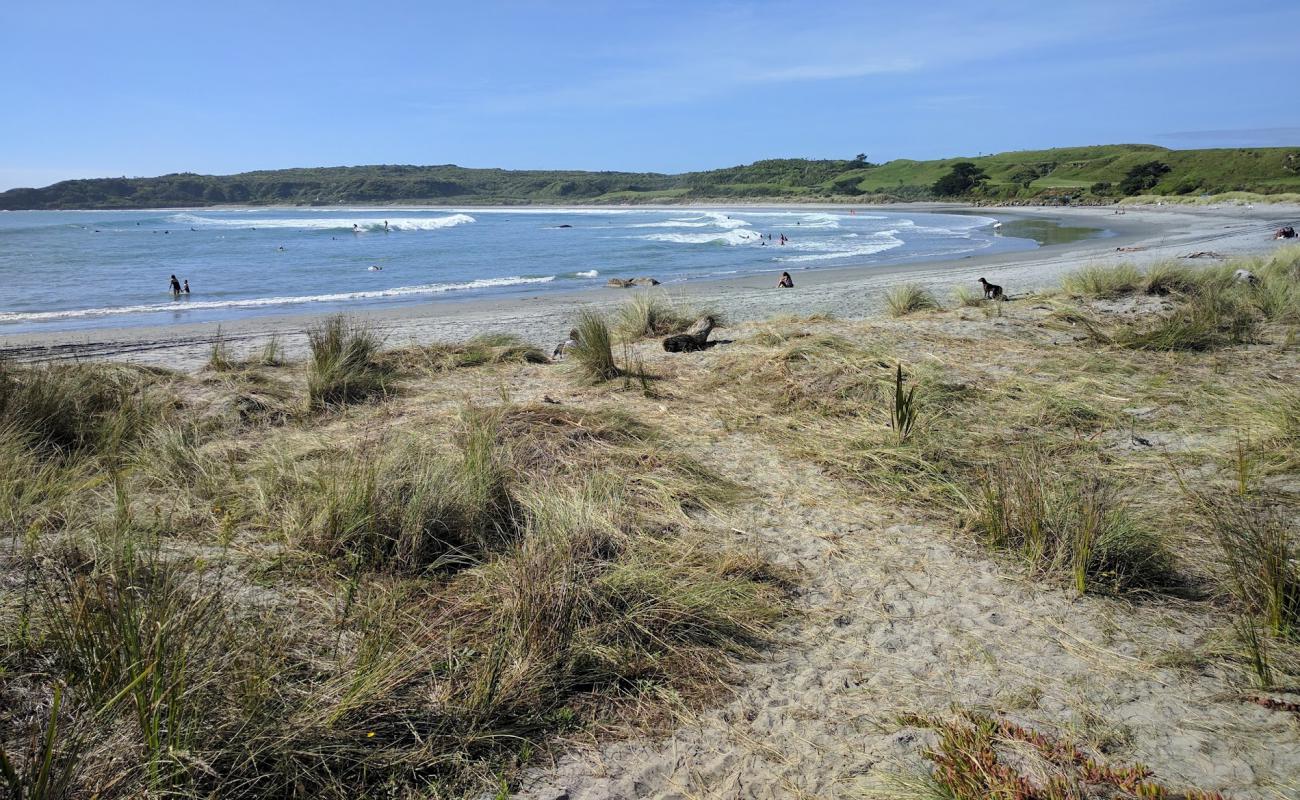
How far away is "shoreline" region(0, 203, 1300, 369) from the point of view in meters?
12.4

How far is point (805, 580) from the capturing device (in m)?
3.75

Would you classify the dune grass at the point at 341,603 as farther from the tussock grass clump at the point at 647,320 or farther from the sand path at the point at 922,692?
the tussock grass clump at the point at 647,320

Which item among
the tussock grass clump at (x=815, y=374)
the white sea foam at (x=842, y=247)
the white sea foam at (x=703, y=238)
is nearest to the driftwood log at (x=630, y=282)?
the white sea foam at (x=842, y=247)

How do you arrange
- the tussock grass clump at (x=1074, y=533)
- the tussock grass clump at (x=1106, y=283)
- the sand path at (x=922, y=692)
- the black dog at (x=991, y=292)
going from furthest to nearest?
the black dog at (x=991, y=292) → the tussock grass clump at (x=1106, y=283) → the tussock grass clump at (x=1074, y=533) → the sand path at (x=922, y=692)

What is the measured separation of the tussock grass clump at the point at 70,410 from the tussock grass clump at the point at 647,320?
5.61 meters

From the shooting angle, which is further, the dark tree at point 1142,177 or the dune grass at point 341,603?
the dark tree at point 1142,177

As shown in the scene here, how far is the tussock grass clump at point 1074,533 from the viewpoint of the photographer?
3623 mm

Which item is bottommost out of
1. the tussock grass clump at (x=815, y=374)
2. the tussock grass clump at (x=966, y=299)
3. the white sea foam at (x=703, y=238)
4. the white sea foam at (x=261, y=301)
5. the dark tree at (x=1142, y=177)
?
the white sea foam at (x=261, y=301)

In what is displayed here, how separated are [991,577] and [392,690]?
274 centimetres

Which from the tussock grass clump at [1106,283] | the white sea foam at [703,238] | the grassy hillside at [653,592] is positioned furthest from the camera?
the white sea foam at [703,238]

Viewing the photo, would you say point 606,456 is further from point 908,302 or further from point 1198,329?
point 908,302

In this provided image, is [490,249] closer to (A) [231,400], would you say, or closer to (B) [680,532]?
(A) [231,400]

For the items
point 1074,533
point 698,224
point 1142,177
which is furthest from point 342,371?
point 1142,177

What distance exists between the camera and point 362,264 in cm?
3178
